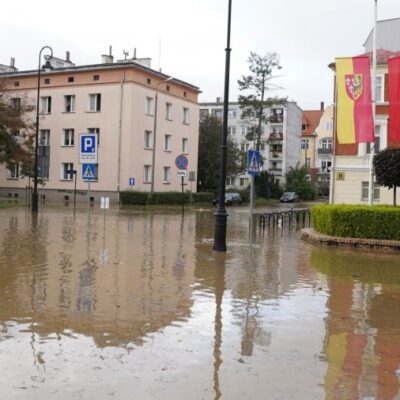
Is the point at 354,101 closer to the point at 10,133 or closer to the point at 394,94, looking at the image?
the point at 394,94

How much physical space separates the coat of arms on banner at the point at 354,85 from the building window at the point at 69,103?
3256 centimetres

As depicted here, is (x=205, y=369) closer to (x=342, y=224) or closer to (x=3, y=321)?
(x=3, y=321)

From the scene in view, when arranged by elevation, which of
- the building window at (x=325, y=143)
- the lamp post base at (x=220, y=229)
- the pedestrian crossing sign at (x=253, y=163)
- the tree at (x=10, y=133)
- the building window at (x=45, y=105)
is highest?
the building window at (x=325, y=143)

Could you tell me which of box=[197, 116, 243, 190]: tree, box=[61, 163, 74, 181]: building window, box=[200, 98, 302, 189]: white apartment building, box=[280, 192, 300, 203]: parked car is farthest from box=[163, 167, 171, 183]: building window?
box=[200, 98, 302, 189]: white apartment building

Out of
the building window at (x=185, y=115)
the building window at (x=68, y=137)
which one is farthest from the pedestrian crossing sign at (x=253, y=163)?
the building window at (x=185, y=115)

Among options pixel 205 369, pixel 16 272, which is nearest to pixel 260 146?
pixel 16 272

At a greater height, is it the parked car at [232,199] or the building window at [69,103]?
the building window at [69,103]

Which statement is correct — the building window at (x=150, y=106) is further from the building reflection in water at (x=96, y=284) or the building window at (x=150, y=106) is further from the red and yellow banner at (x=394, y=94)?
the building reflection in water at (x=96, y=284)

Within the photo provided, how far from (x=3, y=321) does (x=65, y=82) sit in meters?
44.1

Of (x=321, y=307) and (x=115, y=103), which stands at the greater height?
(x=115, y=103)

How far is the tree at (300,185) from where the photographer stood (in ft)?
251

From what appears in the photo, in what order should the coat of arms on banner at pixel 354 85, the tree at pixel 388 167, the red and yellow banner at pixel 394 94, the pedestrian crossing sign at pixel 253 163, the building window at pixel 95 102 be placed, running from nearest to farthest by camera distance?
the pedestrian crossing sign at pixel 253 163 < the tree at pixel 388 167 < the red and yellow banner at pixel 394 94 < the coat of arms on banner at pixel 354 85 < the building window at pixel 95 102

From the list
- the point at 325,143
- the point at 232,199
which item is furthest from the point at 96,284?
the point at 325,143

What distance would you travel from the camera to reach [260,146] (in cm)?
6331
